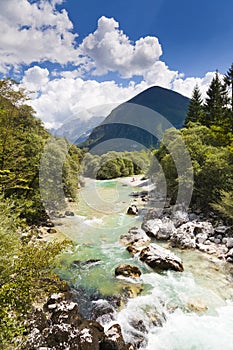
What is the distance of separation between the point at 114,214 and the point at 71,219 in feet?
13.6

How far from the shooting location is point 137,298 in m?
8.12

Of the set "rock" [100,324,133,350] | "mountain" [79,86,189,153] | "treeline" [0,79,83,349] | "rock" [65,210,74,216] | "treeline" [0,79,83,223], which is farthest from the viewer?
"mountain" [79,86,189,153]

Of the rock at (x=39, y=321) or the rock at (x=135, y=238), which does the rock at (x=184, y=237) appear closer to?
the rock at (x=135, y=238)

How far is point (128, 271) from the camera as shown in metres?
9.76

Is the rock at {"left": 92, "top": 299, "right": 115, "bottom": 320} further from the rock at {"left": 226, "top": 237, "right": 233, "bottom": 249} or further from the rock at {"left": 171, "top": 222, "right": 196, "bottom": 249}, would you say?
the rock at {"left": 226, "top": 237, "right": 233, "bottom": 249}

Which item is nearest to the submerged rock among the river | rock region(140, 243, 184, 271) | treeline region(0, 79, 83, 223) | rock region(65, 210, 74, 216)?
the river

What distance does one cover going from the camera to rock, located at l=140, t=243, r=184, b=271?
1012 centimetres

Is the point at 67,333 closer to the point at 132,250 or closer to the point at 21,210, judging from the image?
the point at 21,210

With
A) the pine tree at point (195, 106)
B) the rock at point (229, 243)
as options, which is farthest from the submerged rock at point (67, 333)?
the pine tree at point (195, 106)

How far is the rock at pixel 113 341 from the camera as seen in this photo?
5840 millimetres

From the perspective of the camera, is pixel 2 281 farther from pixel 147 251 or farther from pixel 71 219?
pixel 71 219

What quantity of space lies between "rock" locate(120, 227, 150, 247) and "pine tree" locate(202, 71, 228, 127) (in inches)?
741

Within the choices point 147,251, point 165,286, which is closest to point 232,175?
point 147,251

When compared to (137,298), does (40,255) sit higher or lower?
higher
